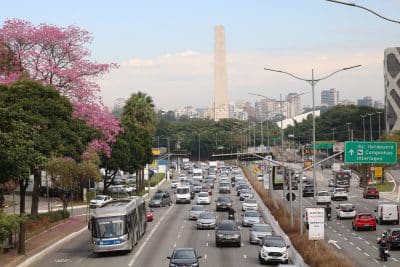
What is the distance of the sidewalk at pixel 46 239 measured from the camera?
37.2 meters

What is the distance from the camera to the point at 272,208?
66.2 m

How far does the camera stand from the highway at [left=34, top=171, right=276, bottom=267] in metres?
37.2

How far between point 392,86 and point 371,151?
123 m

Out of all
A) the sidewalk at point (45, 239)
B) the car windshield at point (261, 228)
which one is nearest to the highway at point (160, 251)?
the sidewalk at point (45, 239)

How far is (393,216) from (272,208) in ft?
40.6

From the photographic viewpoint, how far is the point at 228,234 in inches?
1702

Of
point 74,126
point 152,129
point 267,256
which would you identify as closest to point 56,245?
point 74,126

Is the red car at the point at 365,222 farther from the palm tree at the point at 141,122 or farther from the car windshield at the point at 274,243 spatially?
the palm tree at the point at 141,122

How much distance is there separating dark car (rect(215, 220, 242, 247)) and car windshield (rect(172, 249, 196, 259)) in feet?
35.5

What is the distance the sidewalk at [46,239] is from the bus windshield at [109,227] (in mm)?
3748

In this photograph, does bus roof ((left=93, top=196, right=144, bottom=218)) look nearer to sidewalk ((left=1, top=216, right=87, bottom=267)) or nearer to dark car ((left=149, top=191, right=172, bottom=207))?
sidewalk ((left=1, top=216, right=87, bottom=267))

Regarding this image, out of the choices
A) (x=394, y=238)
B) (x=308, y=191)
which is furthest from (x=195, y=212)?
(x=308, y=191)

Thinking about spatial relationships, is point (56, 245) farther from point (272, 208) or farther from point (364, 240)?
point (272, 208)

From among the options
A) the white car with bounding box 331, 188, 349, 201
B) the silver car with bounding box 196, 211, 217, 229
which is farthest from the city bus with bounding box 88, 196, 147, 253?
the white car with bounding box 331, 188, 349, 201
